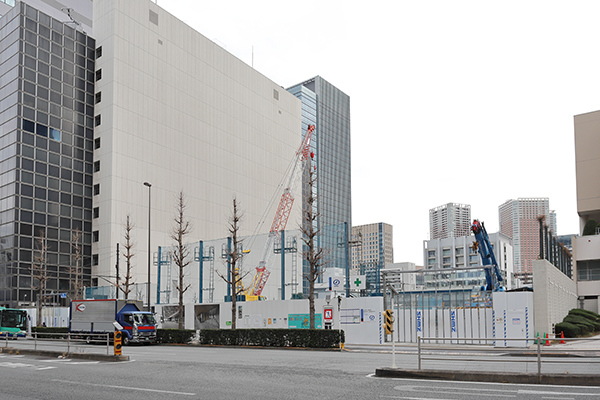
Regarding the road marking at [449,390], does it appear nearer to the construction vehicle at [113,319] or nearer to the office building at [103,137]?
the construction vehicle at [113,319]

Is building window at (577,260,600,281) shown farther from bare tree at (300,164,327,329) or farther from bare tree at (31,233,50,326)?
bare tree at (31,233,50,326)

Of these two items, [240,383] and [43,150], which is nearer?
[240,383]

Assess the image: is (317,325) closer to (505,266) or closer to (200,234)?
(200,234)

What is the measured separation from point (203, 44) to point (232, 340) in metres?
62.4

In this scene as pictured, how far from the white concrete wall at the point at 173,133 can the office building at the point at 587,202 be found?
126 feet

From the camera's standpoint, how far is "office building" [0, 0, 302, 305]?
67.7m

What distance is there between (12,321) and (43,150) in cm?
2485

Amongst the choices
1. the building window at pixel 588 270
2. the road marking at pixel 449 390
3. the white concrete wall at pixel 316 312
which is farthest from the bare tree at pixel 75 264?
the road marking at pixel 449 390

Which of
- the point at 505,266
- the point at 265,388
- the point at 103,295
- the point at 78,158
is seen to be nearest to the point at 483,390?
the point at 265,388

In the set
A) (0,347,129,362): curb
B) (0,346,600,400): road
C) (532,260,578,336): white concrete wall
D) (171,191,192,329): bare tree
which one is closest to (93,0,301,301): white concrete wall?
(171,191,192,329): bare tree

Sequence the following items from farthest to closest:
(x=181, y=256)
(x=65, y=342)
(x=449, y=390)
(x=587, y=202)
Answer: (x=587, y=202) → (x=181, y=256) → (x=65, y=342) → (x=449, y=390)

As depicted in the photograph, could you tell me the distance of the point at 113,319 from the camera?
3797cm

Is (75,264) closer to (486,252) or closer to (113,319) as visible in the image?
(113,319)

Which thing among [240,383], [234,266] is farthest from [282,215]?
[240,383]
